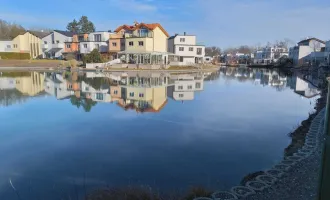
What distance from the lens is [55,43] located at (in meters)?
51.0

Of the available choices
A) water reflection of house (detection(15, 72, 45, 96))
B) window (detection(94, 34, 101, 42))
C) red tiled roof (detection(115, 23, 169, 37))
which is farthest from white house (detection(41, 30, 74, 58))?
water reflection of house (detection(15, 72, 45, 96))

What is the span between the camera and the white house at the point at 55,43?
50500 mm

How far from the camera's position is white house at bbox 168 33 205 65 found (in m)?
46.6

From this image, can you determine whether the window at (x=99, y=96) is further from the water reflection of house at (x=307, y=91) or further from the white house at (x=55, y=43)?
the white house at (x=55, y=43)

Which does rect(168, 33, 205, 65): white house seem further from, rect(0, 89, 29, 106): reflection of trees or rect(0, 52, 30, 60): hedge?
rect(0, 89, 29, 106): reflection of trees

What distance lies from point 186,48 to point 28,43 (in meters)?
31.3

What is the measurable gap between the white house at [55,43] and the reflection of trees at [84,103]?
1611 inches

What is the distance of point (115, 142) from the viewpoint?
6.74m

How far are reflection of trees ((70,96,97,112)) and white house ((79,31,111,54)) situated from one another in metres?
33.9

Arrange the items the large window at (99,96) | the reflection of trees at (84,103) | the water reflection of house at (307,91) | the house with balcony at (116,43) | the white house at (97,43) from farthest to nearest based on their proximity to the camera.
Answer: the white house at (97,43) → the house with balcony at (116,43) → the water reflection of house at (307,91) → the large window at (99,96) → the reflection of trees at (84,103)

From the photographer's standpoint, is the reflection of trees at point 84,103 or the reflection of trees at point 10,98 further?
the reflection of trees at point 10,98

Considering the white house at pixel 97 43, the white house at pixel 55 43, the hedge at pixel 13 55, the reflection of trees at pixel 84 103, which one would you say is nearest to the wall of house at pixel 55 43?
the white house at pixel 55 43

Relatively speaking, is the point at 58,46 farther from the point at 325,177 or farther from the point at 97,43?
the point at 325,177

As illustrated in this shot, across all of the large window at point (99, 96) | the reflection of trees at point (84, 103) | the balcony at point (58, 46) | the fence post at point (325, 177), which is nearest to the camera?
the fence post at point (325, 177)
